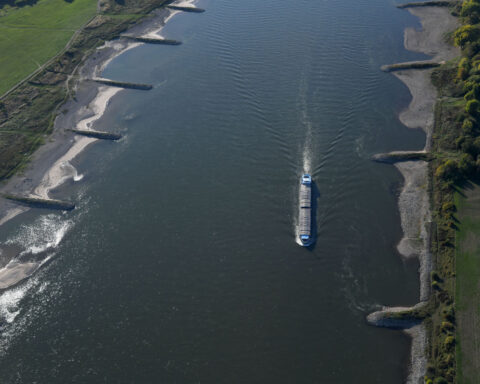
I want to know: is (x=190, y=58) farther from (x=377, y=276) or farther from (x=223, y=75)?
(x=377, y=276)

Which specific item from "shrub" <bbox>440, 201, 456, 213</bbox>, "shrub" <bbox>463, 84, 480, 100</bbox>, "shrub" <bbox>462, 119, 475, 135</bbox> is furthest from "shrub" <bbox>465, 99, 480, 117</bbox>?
"shrub" <bbox>440, 201, 456, 213</bbox>

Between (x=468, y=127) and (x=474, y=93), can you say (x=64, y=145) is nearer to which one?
(x=468, y=127)

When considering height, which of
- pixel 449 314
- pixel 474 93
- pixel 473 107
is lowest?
pixel 449 314

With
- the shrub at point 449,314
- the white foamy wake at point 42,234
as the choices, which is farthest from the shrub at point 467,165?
the white foamy wake at point 42,234

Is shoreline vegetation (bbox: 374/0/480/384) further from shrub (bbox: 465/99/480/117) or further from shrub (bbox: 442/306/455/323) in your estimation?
shrub (bbox: 442/306/455/323)

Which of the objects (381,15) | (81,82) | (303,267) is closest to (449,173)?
(303,267)

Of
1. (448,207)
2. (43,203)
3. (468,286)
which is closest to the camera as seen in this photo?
(468,286)

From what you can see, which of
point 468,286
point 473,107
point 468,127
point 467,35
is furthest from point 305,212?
point 467,35
